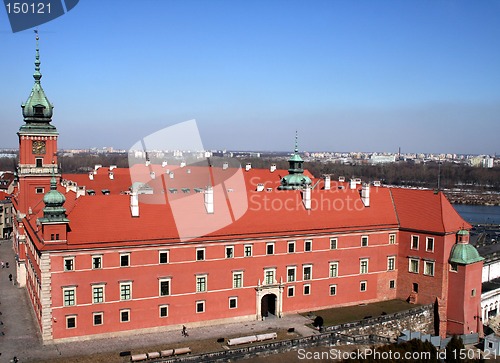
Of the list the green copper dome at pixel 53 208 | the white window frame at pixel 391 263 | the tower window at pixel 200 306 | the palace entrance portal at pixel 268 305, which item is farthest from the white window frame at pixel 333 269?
the green copper dome at pixel 53 208

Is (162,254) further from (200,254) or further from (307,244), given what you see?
(307,244)

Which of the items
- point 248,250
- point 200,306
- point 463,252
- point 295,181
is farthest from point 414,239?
point 200,306

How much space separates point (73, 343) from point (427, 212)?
105 ft

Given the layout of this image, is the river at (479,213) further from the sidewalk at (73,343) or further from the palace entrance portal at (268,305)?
the sidewalk at (73,343)

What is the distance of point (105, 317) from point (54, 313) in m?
3.47

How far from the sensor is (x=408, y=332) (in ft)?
145

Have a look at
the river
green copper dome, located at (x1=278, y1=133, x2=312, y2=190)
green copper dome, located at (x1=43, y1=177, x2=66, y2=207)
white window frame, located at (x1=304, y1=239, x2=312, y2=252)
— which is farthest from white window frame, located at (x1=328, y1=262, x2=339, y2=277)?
the river

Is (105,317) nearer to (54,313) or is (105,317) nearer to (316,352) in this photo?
(54,313)

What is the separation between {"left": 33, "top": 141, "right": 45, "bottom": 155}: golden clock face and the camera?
52562 millimetres

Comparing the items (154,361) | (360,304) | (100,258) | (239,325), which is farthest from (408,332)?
(100,258)

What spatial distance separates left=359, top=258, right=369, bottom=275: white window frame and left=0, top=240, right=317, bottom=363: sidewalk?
788 centimetres

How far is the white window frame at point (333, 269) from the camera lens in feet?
156

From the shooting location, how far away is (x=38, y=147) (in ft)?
173

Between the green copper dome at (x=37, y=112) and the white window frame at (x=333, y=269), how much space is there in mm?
29326
